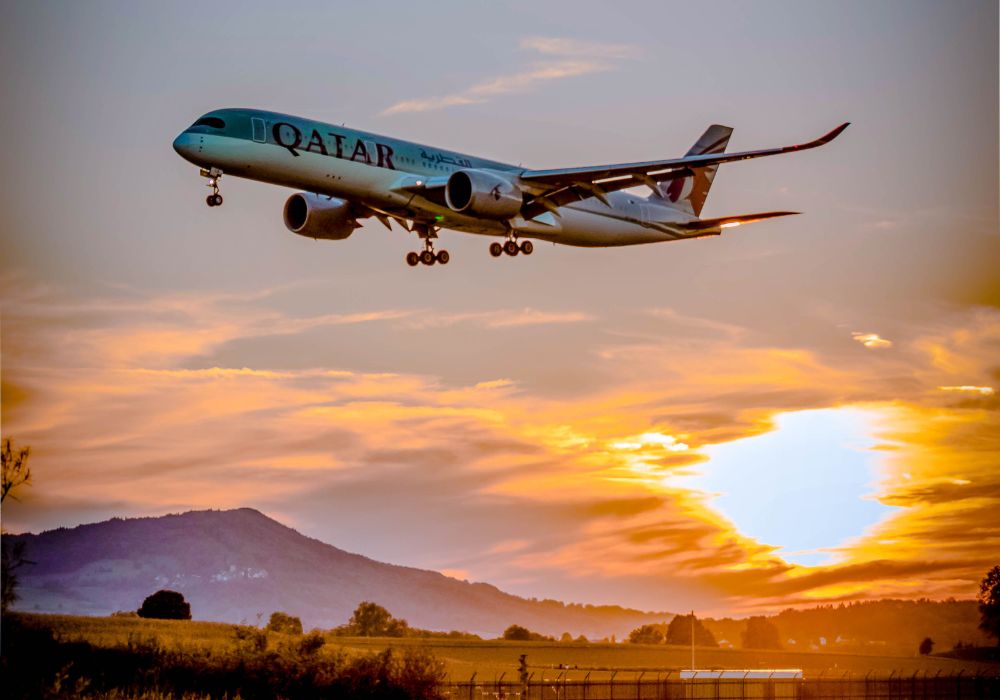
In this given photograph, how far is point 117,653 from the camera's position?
4381cm

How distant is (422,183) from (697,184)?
22173mm

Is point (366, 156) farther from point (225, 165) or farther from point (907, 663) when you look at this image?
point (907, 663)

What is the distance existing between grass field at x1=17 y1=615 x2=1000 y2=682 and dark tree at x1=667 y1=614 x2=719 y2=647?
40.0ft

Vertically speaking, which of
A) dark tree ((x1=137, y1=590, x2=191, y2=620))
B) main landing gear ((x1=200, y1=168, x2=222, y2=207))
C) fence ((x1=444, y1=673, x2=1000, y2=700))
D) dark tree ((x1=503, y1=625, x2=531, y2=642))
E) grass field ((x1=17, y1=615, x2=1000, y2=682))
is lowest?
fence ((x1=444, y1=673, x2=1000, y2=700))

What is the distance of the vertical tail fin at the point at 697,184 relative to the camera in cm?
6700

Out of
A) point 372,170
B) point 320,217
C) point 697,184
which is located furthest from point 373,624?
point 372,170

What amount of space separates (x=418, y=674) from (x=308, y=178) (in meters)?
17.1

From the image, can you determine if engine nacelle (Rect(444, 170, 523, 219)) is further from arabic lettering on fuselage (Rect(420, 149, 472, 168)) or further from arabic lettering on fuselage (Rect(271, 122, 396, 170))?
arabic lettering on fuselage (Rect(271, 122, 396, 170))

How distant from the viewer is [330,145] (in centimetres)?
4984

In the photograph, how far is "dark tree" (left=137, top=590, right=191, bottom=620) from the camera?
74.3 meters

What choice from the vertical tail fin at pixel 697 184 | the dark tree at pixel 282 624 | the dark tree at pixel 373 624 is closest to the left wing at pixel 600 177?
the vertical tail fin at pixel 697 184

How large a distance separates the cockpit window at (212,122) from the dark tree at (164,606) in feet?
108

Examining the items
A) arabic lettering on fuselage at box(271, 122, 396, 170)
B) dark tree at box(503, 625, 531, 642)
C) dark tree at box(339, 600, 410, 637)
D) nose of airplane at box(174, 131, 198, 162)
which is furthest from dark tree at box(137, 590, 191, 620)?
dark tree at box(503, 625, 531, 642)

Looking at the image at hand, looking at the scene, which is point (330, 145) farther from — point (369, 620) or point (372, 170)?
point (369, 620)
